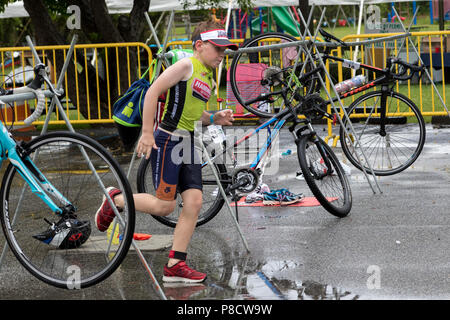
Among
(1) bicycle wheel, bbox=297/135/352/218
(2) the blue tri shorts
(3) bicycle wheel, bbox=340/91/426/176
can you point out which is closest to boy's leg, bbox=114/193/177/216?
(2) the blue tri shorts

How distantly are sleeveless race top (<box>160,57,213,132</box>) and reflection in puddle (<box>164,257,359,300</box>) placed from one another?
3.52 feet

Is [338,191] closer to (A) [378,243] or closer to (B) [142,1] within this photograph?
(A) [378,243]

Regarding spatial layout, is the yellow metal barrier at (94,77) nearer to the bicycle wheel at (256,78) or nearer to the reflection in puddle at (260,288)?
the bicycle wheel at (256,78)

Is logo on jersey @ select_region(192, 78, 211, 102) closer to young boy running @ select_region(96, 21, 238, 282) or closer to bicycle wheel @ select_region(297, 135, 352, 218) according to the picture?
young boy running @ select_region(96, 21, 238, 282)

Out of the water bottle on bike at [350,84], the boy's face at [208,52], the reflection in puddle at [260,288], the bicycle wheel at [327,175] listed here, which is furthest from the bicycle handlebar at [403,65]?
the reflection in puddle at [260,288]

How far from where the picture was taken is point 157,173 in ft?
17.1

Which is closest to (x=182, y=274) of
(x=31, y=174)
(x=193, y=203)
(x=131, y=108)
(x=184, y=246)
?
(x=184, y=246)

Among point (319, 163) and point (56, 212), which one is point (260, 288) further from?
point (319, 163)

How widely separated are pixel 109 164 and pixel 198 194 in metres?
0.86

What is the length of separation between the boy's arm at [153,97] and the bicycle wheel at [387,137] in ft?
10.9

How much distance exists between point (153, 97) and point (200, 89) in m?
0.40

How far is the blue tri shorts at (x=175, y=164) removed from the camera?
5.17m

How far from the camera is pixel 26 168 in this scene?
475 centimetres
